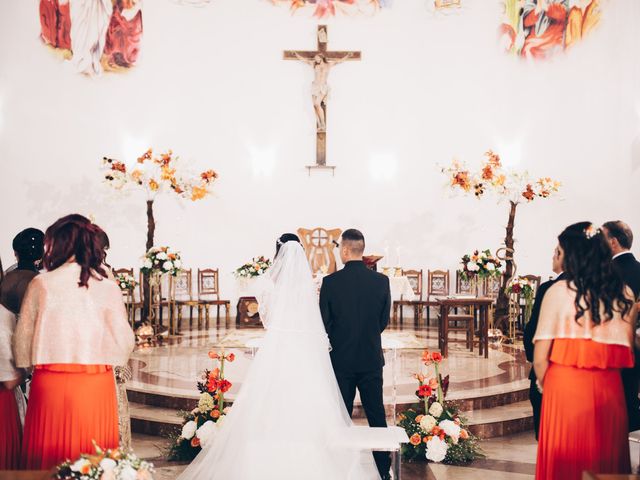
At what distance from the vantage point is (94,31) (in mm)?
12484

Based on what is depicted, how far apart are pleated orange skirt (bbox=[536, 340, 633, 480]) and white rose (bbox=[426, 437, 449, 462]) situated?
6.65 ft

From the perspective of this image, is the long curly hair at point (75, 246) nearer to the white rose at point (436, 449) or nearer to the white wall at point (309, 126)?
the white rose at point (436, 449)

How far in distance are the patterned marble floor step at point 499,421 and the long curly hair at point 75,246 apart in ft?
13.7

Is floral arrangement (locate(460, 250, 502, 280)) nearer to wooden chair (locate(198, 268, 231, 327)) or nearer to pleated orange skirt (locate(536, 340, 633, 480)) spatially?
wooden chair (locate(198, 268, 231, 327))

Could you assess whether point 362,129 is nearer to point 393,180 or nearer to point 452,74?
point 393,180

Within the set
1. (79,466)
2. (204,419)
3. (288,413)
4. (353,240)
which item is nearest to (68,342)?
(79,466)

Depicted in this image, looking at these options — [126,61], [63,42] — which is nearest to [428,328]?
[126,61]

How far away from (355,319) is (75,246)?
1.86 meters

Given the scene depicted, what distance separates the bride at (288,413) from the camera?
13.0 feet

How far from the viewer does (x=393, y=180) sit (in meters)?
12.7

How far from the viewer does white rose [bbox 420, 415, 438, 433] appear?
5316 mm

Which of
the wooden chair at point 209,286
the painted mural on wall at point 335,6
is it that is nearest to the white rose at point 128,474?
the wooden chair at point 209,286

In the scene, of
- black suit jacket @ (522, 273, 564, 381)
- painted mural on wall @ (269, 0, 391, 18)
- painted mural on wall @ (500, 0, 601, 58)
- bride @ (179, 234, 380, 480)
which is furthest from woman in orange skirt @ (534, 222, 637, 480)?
painted mural on wall @ (269, 0, 391, 18)

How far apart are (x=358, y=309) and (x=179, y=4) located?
401 inches
